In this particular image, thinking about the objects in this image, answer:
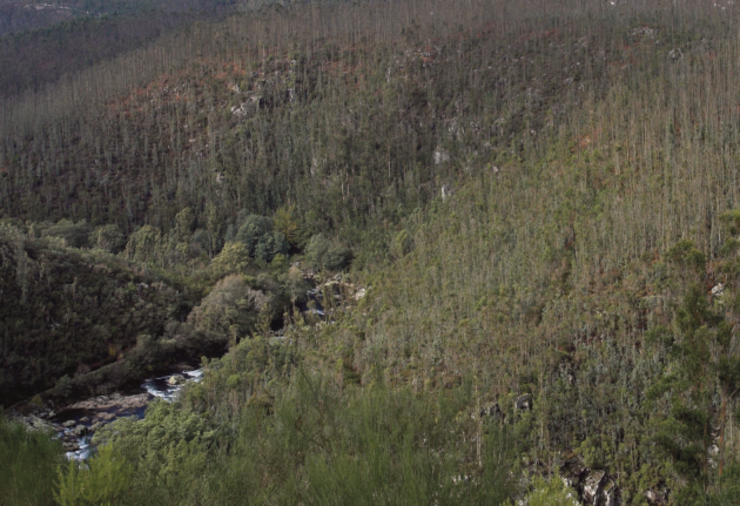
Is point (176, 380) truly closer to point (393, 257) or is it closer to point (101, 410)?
point (101, 410)

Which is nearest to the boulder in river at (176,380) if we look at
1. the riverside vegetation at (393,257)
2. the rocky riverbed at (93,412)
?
the rocky riverbed at (93,412)

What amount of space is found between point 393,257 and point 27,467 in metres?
71.0

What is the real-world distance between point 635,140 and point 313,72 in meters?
96.1

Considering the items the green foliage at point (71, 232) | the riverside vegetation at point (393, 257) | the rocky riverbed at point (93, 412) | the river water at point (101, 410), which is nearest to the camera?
the riverside vegetation at point (393, 257)

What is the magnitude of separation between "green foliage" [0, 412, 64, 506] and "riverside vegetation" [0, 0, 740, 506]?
132 mm

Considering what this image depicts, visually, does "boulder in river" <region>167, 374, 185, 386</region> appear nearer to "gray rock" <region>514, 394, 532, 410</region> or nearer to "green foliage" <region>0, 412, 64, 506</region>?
"green foliage" <region>0, 412, 64, 506</region>

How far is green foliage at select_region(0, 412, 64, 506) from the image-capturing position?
17.8m

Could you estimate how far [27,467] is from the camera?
1948cm

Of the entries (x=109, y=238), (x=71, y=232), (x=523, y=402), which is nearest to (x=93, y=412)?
(x=523, y=402)

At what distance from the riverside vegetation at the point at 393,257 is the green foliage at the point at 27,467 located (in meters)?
0.13

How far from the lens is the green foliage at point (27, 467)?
17781 mm

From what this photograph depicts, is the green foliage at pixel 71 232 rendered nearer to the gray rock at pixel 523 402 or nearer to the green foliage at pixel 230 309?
the green foliage at pixel 230 309

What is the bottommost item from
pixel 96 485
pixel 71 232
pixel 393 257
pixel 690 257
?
pixel 393 257

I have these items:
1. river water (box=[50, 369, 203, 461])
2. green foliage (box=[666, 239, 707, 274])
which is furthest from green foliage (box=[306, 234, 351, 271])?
green foliage (box=[666, 239, 707, 274])
